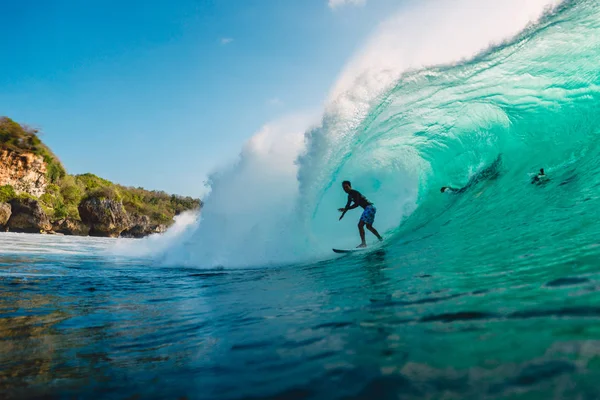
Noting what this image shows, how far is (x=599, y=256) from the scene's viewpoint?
2.96 metres

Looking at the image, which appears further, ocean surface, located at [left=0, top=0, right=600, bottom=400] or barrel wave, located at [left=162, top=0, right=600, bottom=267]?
barrel wave, located at [left=162, top=0, right=600, bottom=267]

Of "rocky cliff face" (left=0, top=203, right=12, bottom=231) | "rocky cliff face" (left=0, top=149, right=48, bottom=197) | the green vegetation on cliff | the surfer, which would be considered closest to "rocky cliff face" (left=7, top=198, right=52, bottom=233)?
"rocky cliff face" (left=0, top=203, right=12, bottom=231)

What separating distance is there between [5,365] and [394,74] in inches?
365

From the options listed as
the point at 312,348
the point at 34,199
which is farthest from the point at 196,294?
the point at 34,199

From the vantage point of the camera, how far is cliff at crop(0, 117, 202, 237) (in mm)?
40122

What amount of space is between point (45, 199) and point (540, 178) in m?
52.0

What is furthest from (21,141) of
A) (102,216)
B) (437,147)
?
(437,147)

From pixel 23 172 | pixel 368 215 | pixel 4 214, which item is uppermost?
pixel 23 172

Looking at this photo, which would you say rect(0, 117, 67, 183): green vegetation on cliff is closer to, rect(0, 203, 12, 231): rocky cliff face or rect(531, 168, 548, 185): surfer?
rect(0, 203, 12, 231): rocky cliff face

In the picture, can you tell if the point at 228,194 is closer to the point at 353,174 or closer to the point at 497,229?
the point at 353,174

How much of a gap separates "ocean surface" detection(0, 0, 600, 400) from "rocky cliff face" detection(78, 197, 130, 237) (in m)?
45.1

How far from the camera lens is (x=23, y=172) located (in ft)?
140

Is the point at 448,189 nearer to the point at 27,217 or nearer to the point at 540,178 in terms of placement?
the point at 540,178

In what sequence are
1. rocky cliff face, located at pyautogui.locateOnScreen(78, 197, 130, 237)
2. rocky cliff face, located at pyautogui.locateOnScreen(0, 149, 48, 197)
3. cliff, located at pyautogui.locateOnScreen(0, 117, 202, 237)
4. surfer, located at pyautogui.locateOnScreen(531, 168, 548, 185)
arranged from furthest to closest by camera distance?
rocky cliff face, located at pyautogui.locateOnScreen(78, 197, 130, 237)
rocky cliff face, located at pyautogui.locateOnScreen(0, 149, 48, 197)
cliff, located at pyautogui.locateOnScreen(0, 117, 202, 237)
surfer, located at pyautogui.locateOnScreen(531, 168, 548, 185)
